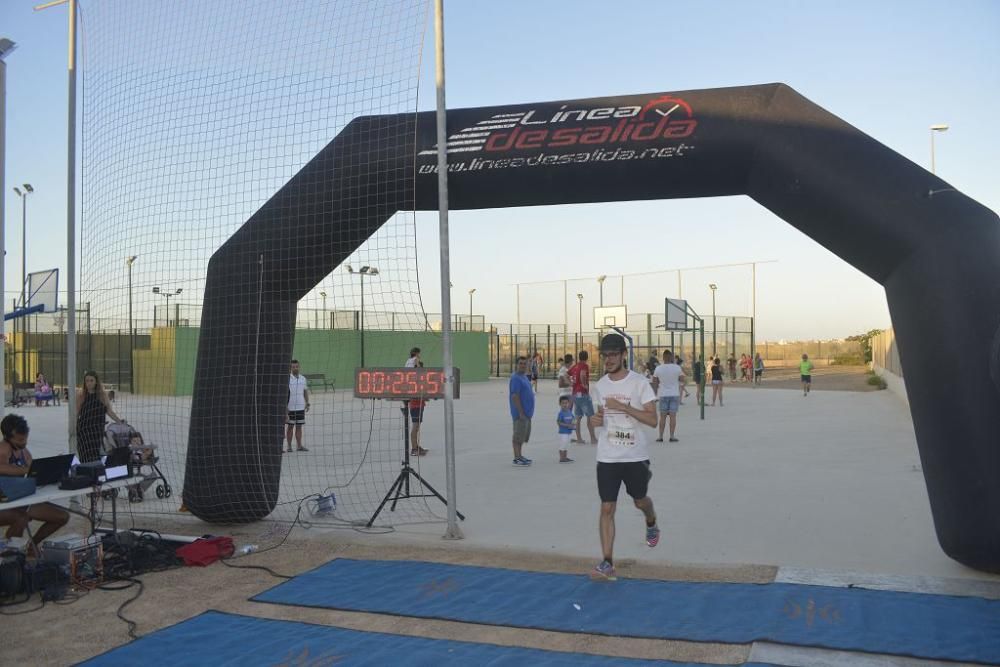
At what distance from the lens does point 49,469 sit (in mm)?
5754

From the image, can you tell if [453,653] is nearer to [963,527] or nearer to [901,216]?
[963,527]

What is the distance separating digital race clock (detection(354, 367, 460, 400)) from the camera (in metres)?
6.65

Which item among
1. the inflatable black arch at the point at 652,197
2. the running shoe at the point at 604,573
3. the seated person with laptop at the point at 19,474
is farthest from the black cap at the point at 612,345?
the seated person with laptop at the point at 19,474

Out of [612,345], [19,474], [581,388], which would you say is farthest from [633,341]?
[19,474]

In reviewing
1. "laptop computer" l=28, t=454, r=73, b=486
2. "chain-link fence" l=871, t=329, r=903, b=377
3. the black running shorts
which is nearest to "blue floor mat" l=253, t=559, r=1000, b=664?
the black running shorts

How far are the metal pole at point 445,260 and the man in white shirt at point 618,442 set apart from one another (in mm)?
1513

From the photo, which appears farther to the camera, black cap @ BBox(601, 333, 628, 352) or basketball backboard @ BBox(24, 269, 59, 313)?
basketball backboard @ BBox(24, 269, 59, 313)

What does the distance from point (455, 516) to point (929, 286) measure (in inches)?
160

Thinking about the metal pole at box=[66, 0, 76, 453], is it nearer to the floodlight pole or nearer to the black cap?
the floodlight pole

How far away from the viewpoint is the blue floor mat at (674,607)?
4.11 meters

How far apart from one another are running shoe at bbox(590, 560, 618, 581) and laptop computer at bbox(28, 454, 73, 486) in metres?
4.04

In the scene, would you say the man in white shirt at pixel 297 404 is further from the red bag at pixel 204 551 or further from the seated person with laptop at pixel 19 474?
the red bag at pixel 204 551

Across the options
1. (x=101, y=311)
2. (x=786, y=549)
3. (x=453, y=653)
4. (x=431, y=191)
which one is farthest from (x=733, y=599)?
(x=101, y=311)

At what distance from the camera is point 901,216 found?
5.41 m
